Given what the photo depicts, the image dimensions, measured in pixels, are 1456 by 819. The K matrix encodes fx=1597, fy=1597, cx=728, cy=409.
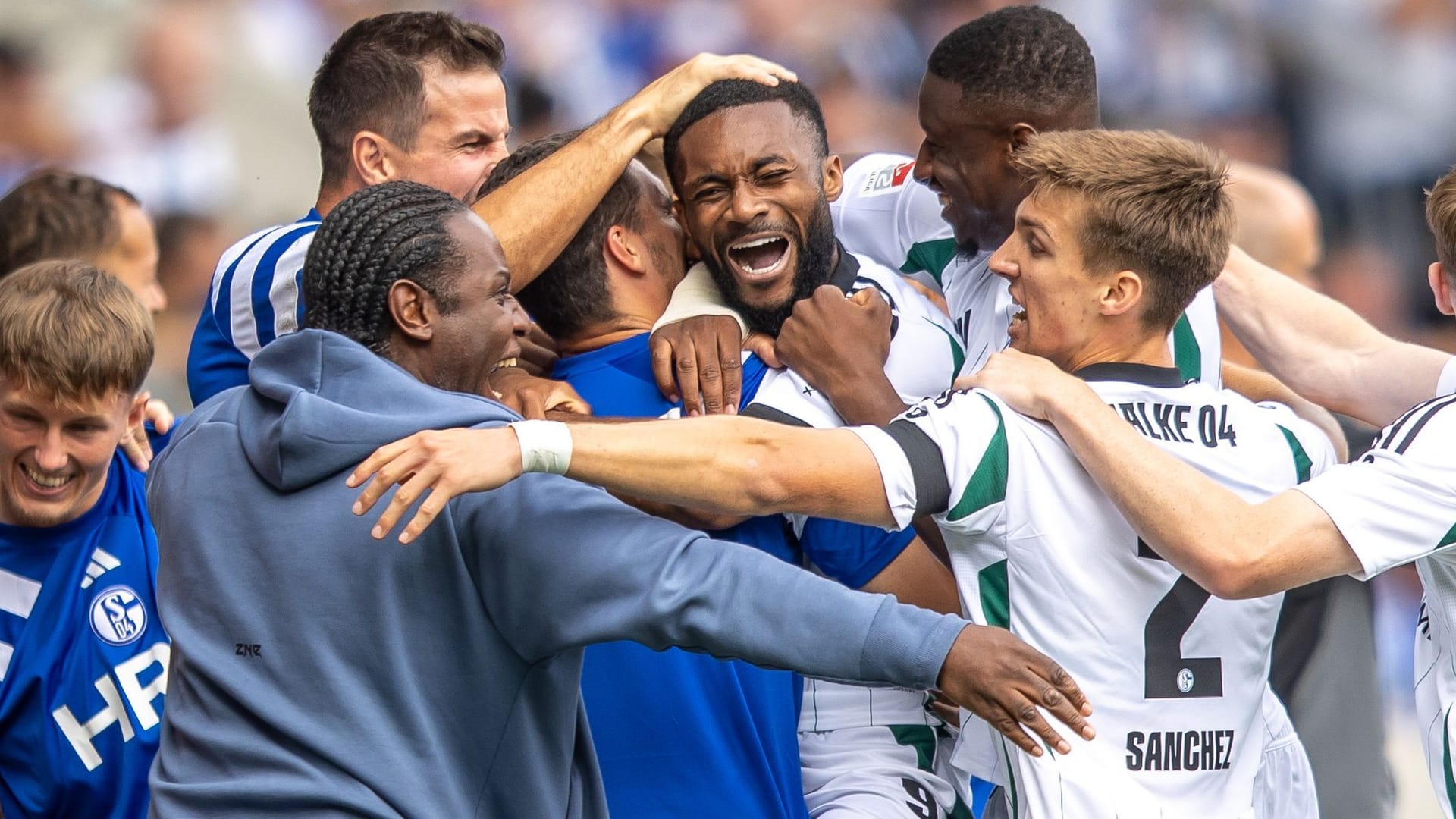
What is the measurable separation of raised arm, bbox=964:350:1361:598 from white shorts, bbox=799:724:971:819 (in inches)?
Result: 29.4

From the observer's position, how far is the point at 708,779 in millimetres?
2822

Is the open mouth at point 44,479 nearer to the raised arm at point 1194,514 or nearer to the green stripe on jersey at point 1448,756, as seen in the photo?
the raised arm at point 1194,514

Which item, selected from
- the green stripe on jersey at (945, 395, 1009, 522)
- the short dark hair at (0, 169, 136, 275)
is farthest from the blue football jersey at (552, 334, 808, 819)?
the short dark hair at (0, 169, 136, 275)

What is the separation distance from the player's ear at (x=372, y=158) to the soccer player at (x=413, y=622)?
1463mm

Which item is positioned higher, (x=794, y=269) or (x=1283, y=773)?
(x=794, y=269)

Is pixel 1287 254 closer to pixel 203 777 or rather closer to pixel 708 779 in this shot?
pixel 708 779

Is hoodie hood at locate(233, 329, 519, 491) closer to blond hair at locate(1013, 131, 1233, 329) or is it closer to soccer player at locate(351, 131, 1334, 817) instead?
soccer player at locate(351, 131, 1334, 817)

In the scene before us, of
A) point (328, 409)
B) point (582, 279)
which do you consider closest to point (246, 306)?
point (582, 279)

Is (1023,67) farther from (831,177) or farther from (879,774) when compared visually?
(879,774)

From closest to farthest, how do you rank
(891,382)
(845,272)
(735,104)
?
(891,382) → (735,104) → (845,272)

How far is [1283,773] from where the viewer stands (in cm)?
309

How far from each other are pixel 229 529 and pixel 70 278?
1.28 m

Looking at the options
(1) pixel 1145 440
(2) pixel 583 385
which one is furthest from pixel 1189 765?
(2) pixel 583 385

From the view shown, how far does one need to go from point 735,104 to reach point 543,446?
49.2 inches
